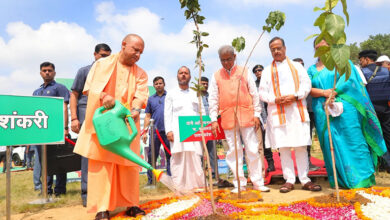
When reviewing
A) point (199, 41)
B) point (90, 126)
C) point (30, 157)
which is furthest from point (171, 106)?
point (30, 157)

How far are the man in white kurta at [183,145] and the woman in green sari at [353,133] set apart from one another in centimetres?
185

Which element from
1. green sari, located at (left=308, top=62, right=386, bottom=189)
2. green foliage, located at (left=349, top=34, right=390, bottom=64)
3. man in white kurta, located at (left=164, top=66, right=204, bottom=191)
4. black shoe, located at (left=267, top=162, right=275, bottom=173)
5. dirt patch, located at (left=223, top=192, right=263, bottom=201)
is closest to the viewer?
dirt patch, located at (left=223, top=192, right=263, bottom=201)

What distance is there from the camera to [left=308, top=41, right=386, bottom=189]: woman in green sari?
3.65 m

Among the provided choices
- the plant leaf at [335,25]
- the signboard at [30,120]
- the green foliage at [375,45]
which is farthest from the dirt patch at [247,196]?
the green foliage at [375,45]

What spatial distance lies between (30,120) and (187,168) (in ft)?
7.49

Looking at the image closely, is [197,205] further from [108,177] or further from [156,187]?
[156,187]

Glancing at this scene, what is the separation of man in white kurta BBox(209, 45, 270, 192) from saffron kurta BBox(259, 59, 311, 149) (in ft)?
0.69

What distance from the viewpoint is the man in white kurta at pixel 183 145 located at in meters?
4.39

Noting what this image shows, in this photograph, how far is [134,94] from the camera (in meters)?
3.04

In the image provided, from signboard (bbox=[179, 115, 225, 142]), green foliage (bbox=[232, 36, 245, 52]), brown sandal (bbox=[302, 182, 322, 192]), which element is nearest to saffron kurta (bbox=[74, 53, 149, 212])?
signboard (bbox=[179, 115, 225, 142])

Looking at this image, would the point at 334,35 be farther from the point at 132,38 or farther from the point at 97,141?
the point at 97,141

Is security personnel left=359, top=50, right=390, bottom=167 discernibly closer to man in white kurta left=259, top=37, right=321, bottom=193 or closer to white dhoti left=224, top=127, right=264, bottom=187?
man in white kurta left=259, top=37, right=321, bottom=193

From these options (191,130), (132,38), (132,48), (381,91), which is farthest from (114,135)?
(381,91)

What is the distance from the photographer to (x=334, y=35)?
2.54m
